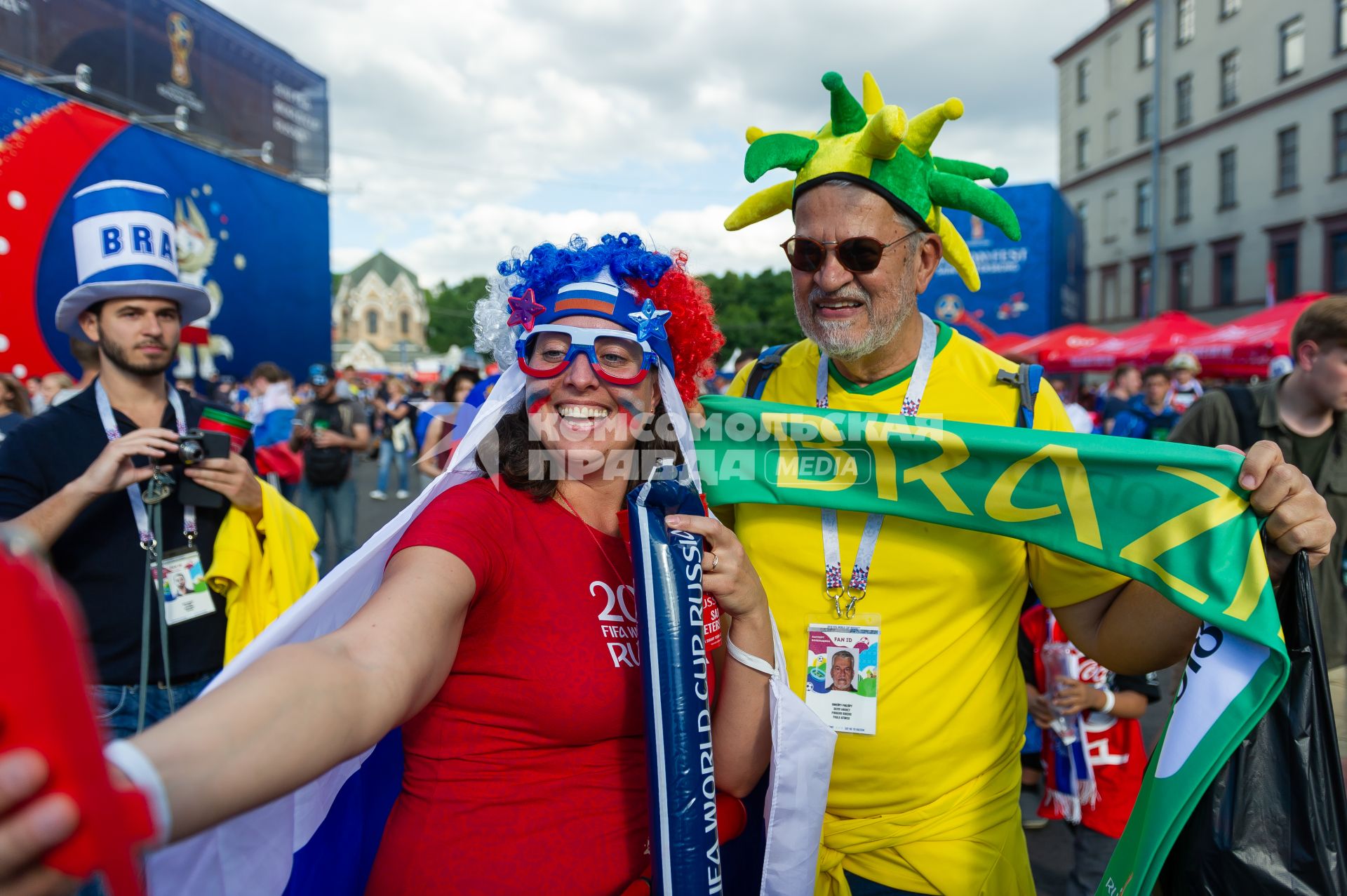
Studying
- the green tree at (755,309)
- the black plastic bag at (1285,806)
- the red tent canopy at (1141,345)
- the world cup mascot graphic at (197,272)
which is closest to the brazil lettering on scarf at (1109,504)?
the black plastic bag at (1285,806)

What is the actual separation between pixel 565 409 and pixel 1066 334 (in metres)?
17.2

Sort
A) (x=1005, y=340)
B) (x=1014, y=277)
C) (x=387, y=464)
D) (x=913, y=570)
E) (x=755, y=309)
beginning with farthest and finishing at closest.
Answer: (x=755, y=309)
(x=1014, y=277)
(x=1005, y=340)
(x=387, y=464)
(x=913, y=570)

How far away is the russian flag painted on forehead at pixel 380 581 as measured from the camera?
1.61 metres

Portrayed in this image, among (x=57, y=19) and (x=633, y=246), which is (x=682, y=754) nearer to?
(x=633, y=246)

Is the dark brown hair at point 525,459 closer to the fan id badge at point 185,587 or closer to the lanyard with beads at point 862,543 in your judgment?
the lanyard with beads at point 862,543

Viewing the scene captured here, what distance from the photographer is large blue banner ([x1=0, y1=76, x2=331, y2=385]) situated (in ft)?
39.2

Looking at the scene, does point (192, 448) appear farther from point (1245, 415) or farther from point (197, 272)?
point (197, 272)

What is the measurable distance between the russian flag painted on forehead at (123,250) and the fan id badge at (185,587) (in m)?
0.87

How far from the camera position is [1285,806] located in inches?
66.9

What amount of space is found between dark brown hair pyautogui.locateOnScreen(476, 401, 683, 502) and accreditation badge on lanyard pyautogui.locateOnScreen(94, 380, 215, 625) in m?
A: 1.34

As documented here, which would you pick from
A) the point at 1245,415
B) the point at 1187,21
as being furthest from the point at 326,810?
the point at 1187,21

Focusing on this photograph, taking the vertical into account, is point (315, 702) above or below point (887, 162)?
below

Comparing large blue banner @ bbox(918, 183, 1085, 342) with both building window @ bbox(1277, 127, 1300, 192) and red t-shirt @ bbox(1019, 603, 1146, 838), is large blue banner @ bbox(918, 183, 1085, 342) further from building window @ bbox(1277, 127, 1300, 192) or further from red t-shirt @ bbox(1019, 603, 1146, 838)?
red t-shirt @ bbox(1019, 603, 1146, 838)

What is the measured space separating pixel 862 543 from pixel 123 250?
255 centimetres
